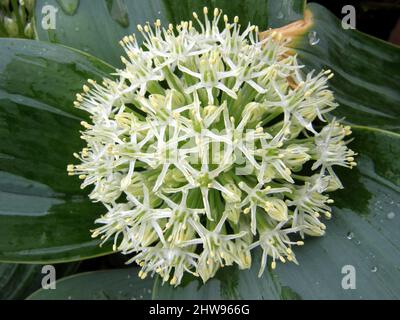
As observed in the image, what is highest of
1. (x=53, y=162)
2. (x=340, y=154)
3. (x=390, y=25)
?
→ (x=390, y=25)

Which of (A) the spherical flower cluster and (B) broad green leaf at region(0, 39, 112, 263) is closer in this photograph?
(A) the spherical flower cluster

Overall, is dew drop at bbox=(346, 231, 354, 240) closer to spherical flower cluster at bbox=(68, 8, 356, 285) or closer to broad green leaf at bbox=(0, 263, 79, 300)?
spherical flower cluster at bbox=(68, 8, 356, 285)

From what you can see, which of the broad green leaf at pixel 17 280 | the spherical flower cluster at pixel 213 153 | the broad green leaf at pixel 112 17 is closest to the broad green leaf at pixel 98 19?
the broad green leaf at pixel 112 17

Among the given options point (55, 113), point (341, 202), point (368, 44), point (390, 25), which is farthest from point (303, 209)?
point (390, 25)

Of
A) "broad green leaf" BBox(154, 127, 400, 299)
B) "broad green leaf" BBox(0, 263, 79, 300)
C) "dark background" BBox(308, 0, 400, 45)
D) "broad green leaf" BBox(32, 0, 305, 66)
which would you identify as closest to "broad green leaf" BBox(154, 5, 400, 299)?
"broad green leaf" BBox(154, 127, 400, 299)

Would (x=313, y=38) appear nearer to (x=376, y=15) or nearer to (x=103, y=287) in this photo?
(x=376, y=15)

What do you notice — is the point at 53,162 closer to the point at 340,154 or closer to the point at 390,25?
the point at 340,154
